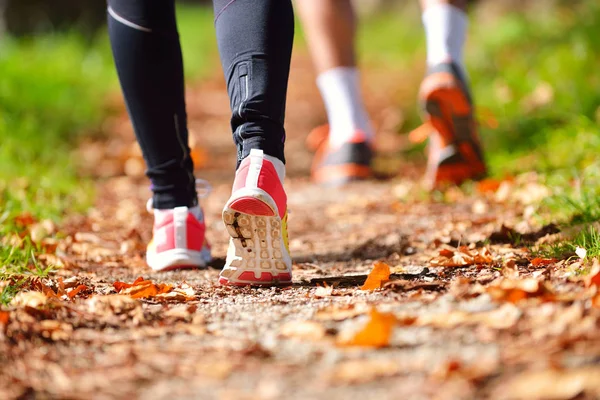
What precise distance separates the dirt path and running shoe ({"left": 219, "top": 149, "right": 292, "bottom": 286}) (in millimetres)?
43

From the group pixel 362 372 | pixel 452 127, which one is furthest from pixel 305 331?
pixel 452 127

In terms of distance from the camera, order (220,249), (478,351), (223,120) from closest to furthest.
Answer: (478,351), (220,249), (223,120)

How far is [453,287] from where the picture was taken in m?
1.49

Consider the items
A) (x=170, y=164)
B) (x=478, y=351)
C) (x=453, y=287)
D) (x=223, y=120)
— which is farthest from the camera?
(x=223, y=120)

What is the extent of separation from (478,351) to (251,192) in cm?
64

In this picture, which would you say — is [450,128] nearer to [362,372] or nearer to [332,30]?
[332,30]

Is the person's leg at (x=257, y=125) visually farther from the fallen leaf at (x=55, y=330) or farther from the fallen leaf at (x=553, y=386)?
the fallen leaf at (x=553, y=386)

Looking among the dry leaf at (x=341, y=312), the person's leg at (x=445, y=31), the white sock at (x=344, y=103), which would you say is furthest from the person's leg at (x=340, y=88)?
the dry leaf at (x=341, y=312)

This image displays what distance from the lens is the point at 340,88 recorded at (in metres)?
3.39

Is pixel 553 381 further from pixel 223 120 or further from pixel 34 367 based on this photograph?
pixel 223 120

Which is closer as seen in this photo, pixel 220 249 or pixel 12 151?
pixel 220 249

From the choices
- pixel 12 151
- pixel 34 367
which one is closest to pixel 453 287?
pixel 34 367

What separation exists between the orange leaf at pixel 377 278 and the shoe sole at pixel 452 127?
4.03 ft

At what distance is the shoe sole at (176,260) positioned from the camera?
2.00m
